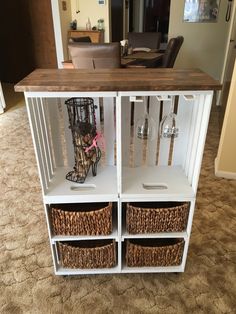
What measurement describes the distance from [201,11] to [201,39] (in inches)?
17.2

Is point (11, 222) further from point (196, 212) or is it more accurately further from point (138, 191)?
point (196, 212)

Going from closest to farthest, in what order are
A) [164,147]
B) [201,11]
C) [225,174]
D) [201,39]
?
1. [164,147]
2. [225,174]
3. [201,11]
4. [201,39]

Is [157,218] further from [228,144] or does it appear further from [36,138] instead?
[228,144]

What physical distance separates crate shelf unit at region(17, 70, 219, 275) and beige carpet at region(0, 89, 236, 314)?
8 cm

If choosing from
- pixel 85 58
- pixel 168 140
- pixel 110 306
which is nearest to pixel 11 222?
pixel 110 306

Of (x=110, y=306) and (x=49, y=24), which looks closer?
(x=110, y=306)

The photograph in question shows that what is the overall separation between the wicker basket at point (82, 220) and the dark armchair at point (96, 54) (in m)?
1.55

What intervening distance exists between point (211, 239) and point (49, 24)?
172 inches

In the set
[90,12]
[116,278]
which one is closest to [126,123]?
[116,278]

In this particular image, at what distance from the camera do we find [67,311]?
1.34 meters

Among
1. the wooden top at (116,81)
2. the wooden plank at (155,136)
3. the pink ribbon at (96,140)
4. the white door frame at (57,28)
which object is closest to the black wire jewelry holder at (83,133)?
the pink ribbon at (96,140)

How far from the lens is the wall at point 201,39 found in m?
4.53

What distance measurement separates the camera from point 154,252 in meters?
1.43

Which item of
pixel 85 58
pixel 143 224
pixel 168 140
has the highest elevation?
pixel 85 58
